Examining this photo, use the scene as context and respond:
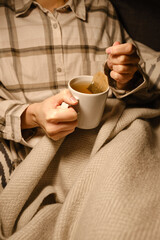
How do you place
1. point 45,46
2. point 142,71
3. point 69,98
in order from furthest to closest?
point 45,46, point 142,71, point 69,98

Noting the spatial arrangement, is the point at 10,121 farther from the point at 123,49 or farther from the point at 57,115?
the point at 123,49

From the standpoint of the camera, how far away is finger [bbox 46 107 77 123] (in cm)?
→ 47

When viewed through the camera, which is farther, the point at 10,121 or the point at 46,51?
the point at 46,51

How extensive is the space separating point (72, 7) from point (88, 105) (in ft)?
1.81

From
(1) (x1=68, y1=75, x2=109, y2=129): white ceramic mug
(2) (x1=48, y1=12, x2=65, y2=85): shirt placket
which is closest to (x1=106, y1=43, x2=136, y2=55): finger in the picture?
(1) (x1=68, y1=75, x2=109, y2=129): white ceramic mug

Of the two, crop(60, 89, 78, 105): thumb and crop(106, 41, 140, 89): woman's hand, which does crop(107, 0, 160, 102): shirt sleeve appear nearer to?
crop(106, 41, 140, 89): woman's hand

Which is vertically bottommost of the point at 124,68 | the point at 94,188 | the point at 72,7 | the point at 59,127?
the point at 94,188

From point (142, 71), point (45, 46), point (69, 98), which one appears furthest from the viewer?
point (45, 46)

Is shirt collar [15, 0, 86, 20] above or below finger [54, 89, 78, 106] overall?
above

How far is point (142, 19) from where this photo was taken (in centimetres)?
81

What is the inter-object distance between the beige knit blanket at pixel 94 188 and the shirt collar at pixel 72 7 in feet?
1.48

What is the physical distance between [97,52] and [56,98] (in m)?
0.41

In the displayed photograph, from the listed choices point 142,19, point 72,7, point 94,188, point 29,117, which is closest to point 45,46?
point 72,7

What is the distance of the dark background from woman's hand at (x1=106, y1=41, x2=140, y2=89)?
1.25 ft
